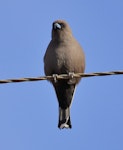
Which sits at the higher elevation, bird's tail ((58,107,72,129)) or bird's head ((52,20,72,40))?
bird's head ((52,20,72,40))

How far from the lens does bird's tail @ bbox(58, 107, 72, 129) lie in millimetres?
6668

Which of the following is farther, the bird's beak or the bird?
the bird's beak

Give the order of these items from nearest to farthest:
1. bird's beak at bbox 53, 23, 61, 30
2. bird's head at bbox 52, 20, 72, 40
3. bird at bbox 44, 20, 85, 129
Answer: bird at bbox 44, 20, 85, 129 < bird's head at bbox 52, 20, 72, 40 < bird's beak at bbox 53, 23, 61, 30

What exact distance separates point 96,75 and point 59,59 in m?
1.99

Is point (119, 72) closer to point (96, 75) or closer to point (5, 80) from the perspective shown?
point (96, 75)

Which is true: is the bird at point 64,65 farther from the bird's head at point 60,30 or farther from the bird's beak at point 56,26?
the bird's beak at point 56,26

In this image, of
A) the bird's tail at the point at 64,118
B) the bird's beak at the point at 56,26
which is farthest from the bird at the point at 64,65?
the bird's beak at the point at 56,26

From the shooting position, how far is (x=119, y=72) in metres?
4.58

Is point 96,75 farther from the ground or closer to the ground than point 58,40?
closer to the ground

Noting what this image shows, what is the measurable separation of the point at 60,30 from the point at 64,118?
1208 mm

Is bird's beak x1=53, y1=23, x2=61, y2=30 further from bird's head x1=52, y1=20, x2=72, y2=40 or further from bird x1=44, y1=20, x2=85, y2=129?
bird x1=44, y1=20, x2=85, y2=129

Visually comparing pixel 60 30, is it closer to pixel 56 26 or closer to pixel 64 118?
pixel 56 26

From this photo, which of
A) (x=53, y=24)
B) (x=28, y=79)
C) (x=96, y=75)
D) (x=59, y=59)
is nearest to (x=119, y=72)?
(x=96, y=75)

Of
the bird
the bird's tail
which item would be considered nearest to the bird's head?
the bird
